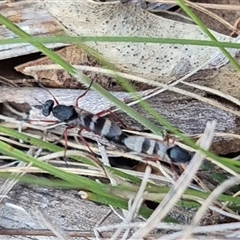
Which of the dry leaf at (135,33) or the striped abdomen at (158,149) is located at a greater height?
the dry leaf at (135,33)

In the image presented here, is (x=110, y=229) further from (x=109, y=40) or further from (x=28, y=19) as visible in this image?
(x=28, y=19)

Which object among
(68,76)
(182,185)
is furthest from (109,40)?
(68,76)

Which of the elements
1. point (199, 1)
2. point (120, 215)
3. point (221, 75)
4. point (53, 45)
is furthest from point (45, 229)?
point (199, 1)

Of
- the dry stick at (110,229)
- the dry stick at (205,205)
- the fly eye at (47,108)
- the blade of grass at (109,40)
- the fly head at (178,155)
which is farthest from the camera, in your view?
the fly eye at (47,108)

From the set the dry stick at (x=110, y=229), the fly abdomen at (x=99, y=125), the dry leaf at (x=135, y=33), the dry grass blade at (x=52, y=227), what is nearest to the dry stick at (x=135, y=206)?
the dry stick at (x=110, y=229)

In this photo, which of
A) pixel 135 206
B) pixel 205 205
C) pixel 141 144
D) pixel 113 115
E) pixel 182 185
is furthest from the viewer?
pixel 113 115

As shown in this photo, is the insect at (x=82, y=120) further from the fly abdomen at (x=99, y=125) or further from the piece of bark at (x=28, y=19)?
the piece of bark at (x=28, y=19)
